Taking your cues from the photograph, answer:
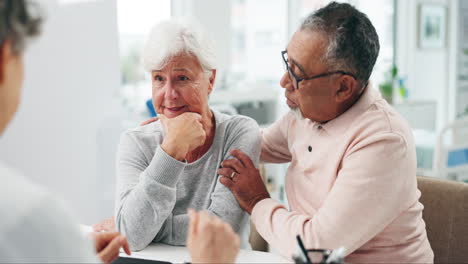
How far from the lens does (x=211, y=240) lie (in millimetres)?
877

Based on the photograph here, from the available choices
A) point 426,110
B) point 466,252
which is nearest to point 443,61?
point 426,110

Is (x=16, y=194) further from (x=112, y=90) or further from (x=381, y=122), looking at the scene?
(x=112, y=90)

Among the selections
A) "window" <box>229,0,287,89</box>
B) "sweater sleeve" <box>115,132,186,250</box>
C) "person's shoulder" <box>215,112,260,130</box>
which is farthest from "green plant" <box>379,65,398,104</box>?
"sweater sleeve" <box>115,132,186,250</box>

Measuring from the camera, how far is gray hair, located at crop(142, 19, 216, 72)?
4.89 ft

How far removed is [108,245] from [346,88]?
2.51 ft

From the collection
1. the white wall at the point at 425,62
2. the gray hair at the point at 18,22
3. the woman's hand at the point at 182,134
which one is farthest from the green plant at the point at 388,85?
the gray hair at the point at 18,22

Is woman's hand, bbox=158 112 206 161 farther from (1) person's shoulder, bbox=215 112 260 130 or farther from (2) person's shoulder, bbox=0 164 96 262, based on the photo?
(2) person's shoulder, bbox=0 164 96 262

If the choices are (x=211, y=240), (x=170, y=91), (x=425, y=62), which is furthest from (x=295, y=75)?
(x=425, y=62)

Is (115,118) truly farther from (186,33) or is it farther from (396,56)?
(396,56)

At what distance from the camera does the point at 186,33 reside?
1508 mm

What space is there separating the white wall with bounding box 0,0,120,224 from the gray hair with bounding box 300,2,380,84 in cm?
194

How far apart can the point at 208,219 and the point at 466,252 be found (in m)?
1.03

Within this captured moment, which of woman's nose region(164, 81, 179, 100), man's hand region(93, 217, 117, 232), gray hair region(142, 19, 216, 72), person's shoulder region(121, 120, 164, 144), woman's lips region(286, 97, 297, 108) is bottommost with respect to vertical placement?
man's hand region(93, 217, 117, 232)

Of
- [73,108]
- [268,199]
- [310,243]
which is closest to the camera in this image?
[310,243]
